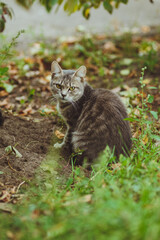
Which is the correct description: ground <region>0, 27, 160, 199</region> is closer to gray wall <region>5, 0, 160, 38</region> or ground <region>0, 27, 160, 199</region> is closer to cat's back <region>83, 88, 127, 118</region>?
cat's back <region>83, 88, 127, 118</region>

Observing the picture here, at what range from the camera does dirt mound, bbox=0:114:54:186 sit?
251 centimetres

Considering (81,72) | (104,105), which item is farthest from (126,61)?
(104,105)

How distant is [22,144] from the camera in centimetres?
301

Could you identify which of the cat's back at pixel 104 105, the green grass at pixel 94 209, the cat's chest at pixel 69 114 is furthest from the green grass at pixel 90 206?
the cat's chest at pixel 69 114

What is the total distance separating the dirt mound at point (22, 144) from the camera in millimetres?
2512

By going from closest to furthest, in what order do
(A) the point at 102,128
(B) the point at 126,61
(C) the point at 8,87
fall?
(A) the point at 102,128 < (C) the point at 8,87 < (B) the point at 126,61

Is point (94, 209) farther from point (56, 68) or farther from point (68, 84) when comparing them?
point (56, 68)

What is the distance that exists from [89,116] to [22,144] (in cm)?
76

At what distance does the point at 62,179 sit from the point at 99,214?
92 cm

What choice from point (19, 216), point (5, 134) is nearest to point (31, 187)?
point (19, 216)

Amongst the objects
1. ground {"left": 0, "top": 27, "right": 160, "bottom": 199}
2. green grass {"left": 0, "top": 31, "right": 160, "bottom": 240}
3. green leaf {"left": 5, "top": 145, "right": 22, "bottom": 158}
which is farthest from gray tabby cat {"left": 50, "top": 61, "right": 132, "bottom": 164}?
green leaf {"left": 5, "top": 145, "right": 22, "bottom": 158}

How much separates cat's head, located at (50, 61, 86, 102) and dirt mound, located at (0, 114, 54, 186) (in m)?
0.46

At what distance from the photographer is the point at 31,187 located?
2.38 metres

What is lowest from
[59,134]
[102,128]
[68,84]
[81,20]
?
[59,134]
